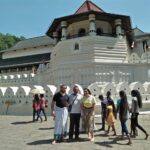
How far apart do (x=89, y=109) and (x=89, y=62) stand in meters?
13.2

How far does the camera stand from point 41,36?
170ft

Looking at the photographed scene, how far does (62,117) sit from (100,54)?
16386 millimetres

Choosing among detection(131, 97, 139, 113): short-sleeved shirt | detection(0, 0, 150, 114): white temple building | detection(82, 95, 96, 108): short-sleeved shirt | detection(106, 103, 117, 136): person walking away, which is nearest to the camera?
detection(82, 95, 96, 108): short-sleeved shirt

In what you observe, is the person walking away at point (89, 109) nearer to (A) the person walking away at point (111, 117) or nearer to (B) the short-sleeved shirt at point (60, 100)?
(B) the short-sleeved shirt at point (60, 100)

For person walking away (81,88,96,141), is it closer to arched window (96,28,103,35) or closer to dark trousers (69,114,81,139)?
dark trousers (69,114,81,139)

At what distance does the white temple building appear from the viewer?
18.3 metres

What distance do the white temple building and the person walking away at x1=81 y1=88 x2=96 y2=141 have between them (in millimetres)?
7339

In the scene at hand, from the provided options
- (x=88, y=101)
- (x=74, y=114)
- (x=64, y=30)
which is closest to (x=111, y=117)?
(x=88, y=101)

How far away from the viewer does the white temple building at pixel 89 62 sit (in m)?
18.3

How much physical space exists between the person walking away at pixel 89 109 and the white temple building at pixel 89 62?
734 cm

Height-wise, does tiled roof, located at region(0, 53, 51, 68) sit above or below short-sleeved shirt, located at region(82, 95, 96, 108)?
above

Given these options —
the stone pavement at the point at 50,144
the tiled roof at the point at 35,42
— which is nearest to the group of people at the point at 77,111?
the stone pavement at the point at 50,144

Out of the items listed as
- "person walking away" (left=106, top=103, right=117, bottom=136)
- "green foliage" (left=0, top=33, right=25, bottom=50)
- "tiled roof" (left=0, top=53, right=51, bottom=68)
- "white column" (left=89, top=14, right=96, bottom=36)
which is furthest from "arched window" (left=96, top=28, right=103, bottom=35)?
"green foliage" (left=0, top=33, right=25, bottom=50)

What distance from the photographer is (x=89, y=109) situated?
349 inches
